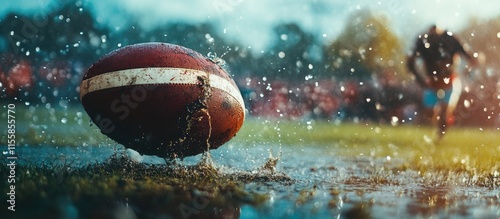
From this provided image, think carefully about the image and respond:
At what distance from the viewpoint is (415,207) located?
3.69 m

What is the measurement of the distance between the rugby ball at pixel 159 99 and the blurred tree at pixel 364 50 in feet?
92.9

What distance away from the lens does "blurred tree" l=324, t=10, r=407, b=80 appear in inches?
1389

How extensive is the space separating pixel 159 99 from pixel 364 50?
37.2 meters

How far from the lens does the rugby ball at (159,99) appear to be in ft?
15.2

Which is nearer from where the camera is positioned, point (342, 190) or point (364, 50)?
point (342, 190)

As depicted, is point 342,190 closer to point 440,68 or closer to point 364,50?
point 440,68

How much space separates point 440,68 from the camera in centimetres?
1073

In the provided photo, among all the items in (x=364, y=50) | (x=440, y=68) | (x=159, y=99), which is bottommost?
(x=159, y=99)

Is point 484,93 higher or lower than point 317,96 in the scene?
lower

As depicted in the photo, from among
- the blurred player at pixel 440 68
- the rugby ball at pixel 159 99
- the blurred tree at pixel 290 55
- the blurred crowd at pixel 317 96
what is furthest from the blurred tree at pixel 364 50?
the rugby ball at pixel 159 99

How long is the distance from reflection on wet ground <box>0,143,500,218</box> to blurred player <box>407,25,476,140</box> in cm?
381

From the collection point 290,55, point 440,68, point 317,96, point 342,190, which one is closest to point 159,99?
point 342,190

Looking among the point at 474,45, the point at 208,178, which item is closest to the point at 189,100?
the point at 208,178

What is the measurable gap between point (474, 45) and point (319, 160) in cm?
2438
